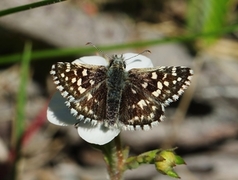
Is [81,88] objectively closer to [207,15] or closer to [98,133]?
[98,133]

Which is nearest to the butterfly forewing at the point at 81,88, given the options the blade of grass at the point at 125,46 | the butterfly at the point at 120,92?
the butterfly at the point at 120,92

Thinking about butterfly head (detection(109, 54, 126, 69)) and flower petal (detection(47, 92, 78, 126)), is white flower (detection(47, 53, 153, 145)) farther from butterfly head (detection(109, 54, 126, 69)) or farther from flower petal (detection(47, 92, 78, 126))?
butterfly head (detection(109, 54, 126, 69))

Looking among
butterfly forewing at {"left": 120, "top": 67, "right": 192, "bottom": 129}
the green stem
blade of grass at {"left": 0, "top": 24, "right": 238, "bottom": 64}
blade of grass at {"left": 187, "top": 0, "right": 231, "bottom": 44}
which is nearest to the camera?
butterfly forewing at {"left": 120, "top": 67, "right": 192, "bottom": 129}

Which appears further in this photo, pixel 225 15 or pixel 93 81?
pixel 225 15

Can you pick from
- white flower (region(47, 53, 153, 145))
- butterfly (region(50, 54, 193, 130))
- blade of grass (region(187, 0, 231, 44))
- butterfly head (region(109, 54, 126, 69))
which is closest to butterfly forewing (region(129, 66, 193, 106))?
butterfly (region(50, 54, 193, 130))

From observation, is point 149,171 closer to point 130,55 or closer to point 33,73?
point 33,73

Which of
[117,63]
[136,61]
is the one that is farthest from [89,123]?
[136,61]

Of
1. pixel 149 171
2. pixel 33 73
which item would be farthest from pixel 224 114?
pixel 33 73
